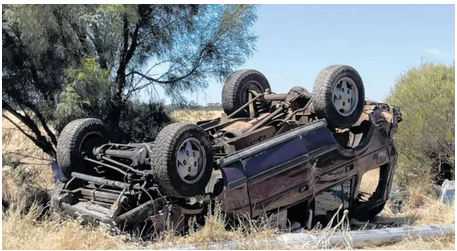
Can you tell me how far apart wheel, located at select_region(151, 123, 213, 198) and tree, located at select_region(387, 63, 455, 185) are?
746cm

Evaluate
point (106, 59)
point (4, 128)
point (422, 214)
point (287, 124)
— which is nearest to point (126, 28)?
point (106, 59)

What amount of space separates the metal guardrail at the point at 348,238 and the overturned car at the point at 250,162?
0.58 meters

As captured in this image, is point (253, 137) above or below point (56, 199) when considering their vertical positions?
above

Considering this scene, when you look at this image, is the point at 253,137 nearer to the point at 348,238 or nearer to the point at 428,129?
the point at 348,238

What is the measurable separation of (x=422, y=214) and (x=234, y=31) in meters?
5.23

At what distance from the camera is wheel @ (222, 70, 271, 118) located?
26.2ft

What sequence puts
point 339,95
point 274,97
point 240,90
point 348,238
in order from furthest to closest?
point 240,90 → point 274,97 → point 339,95 → point 348,238

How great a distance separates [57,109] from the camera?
8.57 metres

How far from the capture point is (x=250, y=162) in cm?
584

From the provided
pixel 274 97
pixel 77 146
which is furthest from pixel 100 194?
pixel 274 97

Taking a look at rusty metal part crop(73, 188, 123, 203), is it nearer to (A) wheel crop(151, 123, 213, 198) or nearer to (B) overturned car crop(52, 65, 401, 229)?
(B) overturned car crop(52, 65, 401, 229)

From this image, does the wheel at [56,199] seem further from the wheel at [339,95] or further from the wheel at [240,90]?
the wheel at [339,95]

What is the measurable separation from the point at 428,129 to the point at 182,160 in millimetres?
8277

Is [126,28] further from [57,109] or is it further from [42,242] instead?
[42,242]
